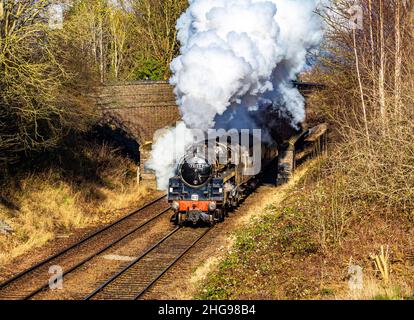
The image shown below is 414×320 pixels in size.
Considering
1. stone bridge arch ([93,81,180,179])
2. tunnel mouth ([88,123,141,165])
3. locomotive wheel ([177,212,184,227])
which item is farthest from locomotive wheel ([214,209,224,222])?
tunnel mouth ([88,123,141,165])

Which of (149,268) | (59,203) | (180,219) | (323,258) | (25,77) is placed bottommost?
(149,268)

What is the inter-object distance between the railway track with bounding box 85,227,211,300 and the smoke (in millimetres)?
3555

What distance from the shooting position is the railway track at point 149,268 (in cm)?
1180

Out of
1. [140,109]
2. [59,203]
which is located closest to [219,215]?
[59,203]

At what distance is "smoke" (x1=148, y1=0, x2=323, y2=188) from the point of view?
52.7 ft

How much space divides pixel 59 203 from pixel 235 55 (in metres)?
8.24

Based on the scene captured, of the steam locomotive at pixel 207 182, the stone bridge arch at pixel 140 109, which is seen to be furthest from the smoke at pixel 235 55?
the stone bridge arch at pixel 140 109

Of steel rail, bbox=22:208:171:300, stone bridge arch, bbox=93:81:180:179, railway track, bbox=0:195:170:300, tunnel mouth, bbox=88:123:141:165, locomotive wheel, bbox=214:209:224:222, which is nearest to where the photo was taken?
steel rail, bbox=22:208:171:300

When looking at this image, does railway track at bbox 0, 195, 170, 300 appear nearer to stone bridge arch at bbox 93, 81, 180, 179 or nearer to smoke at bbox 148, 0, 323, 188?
smoke at bbox 148, 0, 323, 188

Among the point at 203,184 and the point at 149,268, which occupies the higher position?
the point at 203,184

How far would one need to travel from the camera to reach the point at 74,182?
21.2m

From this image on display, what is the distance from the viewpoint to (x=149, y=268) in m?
13.7

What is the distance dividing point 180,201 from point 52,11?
7.91 metres

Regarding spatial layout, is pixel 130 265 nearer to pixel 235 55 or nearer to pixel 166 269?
pixel 166 269
